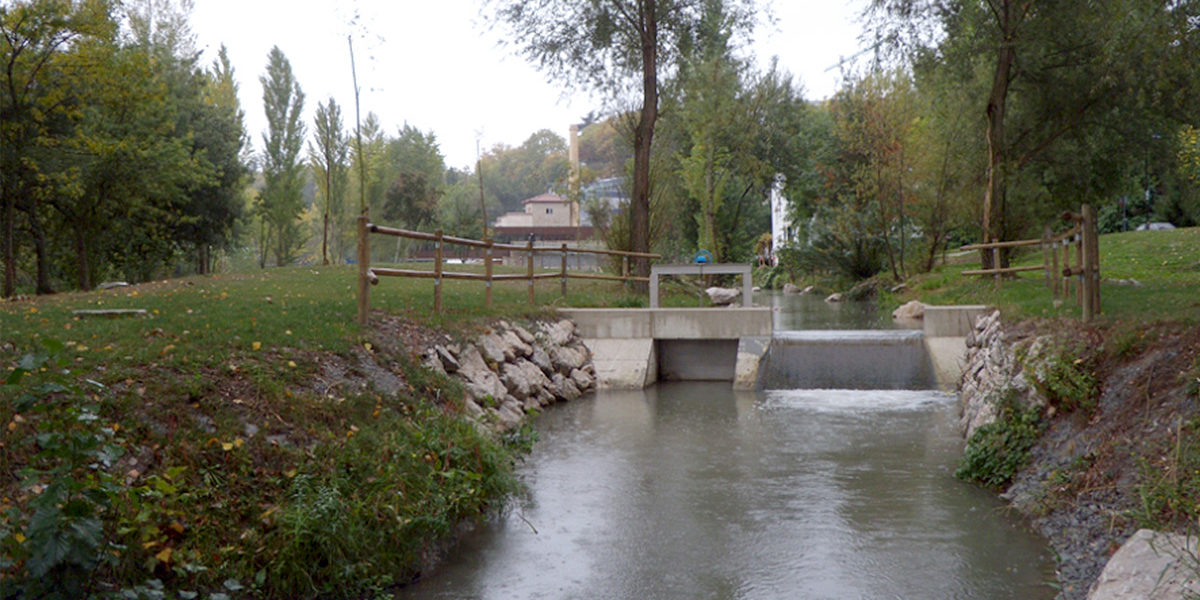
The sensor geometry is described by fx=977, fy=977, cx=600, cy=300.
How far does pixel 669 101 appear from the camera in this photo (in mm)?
24672

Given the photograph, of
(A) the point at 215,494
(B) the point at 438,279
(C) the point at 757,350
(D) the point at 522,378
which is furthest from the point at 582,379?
(A) the point at 215,494

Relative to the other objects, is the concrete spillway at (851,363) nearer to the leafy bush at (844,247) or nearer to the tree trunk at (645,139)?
the tree trunk at (645,139)

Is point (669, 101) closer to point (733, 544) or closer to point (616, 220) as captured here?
point (616, 220)

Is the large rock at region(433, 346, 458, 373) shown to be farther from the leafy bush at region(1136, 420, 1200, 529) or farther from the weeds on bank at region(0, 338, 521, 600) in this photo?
the leafy bush at region(1136, 420, 1200, 529)

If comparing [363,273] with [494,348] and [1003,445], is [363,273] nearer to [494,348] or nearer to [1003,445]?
[494,348]

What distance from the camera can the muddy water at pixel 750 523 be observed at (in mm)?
5785

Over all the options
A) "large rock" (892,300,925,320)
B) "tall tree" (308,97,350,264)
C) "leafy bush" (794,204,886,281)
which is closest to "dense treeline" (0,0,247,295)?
"tall tree" (308,97,350,264)

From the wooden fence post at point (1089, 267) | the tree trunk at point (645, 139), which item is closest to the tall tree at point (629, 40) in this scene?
the tree trunk at point (645, 139)

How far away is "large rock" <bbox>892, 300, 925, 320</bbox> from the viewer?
2278 cm

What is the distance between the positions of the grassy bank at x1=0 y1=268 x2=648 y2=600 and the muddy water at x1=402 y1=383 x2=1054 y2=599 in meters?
0.53

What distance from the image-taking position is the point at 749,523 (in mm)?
7027

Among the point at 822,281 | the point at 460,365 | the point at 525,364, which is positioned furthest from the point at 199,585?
the point at 822,281

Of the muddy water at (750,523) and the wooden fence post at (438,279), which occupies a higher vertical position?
the wooden fence post at (438,279)

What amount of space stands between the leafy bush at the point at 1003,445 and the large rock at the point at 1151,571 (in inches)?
107
